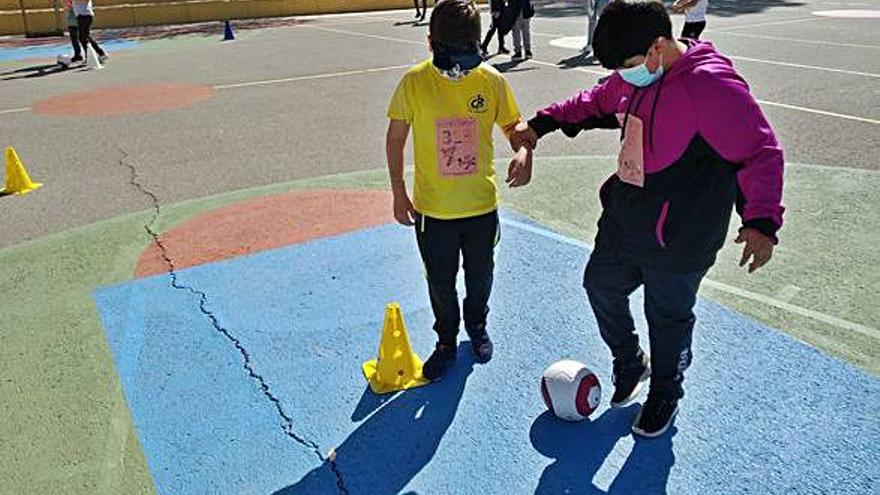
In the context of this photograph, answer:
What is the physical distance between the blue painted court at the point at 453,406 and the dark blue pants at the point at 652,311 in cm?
28

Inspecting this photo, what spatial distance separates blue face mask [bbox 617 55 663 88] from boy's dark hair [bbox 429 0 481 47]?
715 millimetres

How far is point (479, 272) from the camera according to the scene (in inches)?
142

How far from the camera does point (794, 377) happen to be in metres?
3.56

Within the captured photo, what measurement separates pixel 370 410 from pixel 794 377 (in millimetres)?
2008

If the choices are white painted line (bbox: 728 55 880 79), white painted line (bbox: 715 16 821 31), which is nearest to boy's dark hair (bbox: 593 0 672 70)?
white painted line (bbox: 728 55 880 79)

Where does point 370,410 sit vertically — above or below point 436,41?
below

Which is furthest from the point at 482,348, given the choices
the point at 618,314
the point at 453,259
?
the point at 618,314

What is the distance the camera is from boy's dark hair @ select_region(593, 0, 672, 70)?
8.15 feet

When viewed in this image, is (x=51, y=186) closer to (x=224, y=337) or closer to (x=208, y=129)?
(x=208, y=129)

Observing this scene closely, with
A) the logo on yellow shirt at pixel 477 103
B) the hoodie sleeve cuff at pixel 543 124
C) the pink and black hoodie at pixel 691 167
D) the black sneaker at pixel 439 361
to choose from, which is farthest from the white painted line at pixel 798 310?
the logo on yellow shirt at pixel 477 103

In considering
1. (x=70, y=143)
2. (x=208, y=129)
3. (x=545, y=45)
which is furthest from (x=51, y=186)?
(x=545, y=45)

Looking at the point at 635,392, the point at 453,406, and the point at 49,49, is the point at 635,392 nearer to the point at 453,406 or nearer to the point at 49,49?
the point at 453,406

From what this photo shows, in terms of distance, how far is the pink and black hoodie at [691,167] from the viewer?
247 cm

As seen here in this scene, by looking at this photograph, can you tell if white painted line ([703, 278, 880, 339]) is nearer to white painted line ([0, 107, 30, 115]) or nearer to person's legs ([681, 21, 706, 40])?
person's legs ([681, 21, 706, 40])
